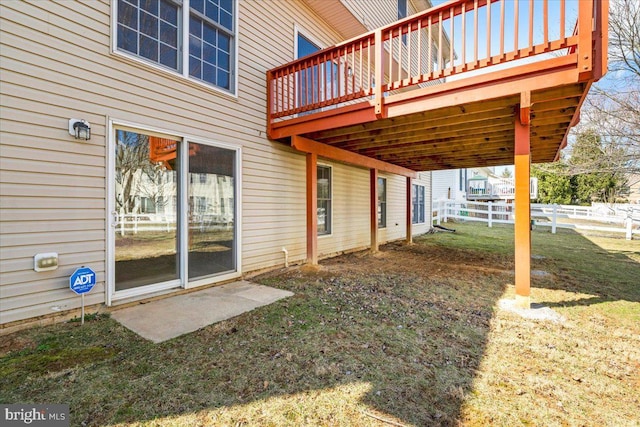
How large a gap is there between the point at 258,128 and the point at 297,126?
2.35 feet

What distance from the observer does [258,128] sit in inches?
208

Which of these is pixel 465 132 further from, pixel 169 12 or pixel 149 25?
pixel 149 25

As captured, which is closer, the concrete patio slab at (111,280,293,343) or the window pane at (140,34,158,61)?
the concrete patio slab at (111,280,293,343)

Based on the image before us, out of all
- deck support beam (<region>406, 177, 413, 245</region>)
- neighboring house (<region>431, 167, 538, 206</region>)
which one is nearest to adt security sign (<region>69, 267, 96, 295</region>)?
deck support beam (<region>406, 177, 413, 245</region>)

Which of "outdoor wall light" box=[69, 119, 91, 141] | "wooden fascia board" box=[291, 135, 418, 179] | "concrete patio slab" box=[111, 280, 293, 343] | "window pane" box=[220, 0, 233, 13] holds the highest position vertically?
"window pane" box=[220, 0, 233, 13]

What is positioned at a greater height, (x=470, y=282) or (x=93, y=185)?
(x=93, y=185)

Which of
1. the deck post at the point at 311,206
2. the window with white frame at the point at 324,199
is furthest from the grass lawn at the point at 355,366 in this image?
the window with white frame at the point at 324,199

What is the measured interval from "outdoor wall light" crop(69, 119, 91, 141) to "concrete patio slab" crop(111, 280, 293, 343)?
198 cm

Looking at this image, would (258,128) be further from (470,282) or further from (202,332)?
(470,282)

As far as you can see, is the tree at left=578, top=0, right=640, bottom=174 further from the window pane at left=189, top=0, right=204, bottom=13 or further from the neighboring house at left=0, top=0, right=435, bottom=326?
the window pane at left=189, top=0, right=204, bottom=13

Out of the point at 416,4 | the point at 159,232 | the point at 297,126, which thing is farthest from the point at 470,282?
the point at 416,4

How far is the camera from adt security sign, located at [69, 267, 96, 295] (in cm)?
301

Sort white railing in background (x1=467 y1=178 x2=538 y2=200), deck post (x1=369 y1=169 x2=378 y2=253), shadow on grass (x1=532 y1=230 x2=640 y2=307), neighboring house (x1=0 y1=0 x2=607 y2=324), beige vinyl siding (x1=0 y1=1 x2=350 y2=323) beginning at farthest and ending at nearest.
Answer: white railing in background (x1=467 y1=178 x2=538 y2=200) → deck post (x1=369 y1=169 x2=378 y2=253) → shadow on grass (x1=532 y1=230 x2=640 y2=307) → neighboring house (x1=0 y1=0 x2=607 y2=324) → beige vinyl siding (x1=0 y1=1 x2=350 y2=323)

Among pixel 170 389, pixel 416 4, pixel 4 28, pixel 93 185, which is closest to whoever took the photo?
pixel 170 389
